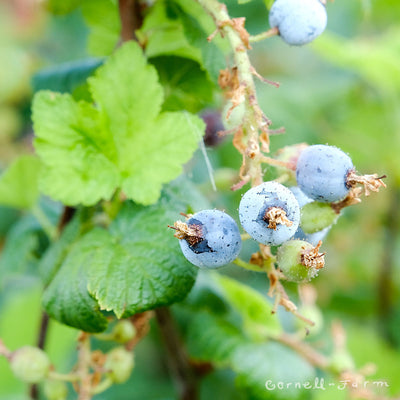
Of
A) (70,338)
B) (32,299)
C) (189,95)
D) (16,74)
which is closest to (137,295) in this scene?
(189,95)

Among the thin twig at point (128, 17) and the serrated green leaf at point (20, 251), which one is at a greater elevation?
the thin twig at point (128, 17)

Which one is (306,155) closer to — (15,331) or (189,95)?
(189,95)

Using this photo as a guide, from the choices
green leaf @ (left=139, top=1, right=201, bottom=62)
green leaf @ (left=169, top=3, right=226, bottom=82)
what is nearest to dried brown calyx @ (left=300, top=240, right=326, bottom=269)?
green leaf @ (left=169, top=3, right=226, bottom=82)

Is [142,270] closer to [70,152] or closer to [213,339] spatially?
[70,152]

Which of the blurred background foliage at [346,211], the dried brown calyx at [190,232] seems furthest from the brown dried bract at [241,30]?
the blurred background foliage at [346,211]

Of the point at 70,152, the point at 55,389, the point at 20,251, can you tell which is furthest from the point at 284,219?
the point at 20,251

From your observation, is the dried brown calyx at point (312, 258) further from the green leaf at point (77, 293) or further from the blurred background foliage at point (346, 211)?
the blurred background foliage at point (346, 211)
